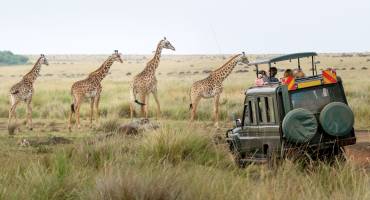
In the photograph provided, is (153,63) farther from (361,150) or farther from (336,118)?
(336,118)

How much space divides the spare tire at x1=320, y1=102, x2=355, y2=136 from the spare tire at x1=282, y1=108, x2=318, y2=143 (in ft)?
0.52

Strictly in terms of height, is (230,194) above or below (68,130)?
above

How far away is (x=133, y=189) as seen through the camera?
23.8 ft

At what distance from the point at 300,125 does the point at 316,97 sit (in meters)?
0.81

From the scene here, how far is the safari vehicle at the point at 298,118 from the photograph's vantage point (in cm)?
1052

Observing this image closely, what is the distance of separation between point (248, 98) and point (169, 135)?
134 cm

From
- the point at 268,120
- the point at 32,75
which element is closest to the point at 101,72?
the point at 32,75

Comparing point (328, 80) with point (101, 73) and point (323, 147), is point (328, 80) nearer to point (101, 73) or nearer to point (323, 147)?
point (323, 147)

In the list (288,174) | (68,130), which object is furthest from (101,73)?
(288,174)

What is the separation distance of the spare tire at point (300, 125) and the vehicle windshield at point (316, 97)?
21.1 inches

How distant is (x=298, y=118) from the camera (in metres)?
10.5

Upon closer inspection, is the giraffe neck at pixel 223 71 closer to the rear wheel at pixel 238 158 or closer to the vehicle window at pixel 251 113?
the rear wheel at pixel 238 158

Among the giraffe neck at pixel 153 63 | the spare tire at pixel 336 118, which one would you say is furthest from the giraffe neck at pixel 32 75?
the spare tire at pixel 336 118

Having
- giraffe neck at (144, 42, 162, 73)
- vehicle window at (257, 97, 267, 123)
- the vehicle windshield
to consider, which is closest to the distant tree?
giraffe neck at (144, 42, 162, 73)
